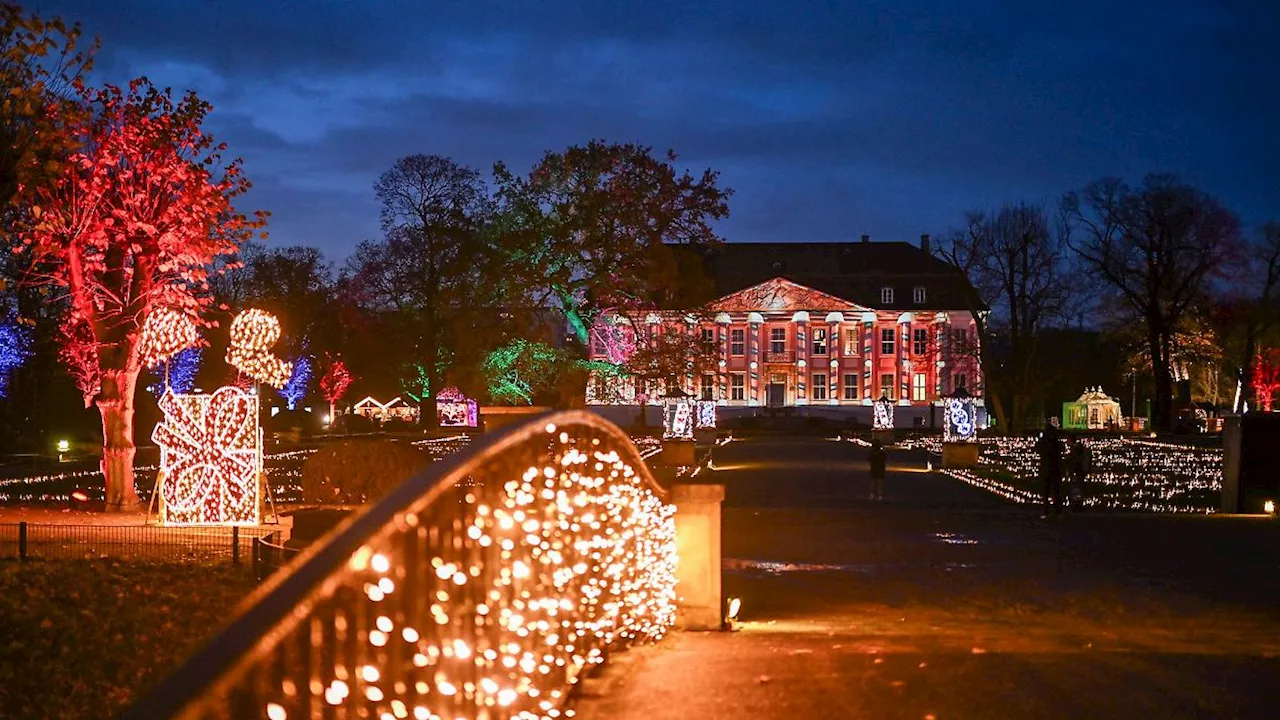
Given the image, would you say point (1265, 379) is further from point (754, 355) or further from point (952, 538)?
point (952, 538)

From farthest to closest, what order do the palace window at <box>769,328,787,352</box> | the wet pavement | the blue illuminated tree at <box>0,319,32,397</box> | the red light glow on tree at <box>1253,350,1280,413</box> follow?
the palace window at <box>769,328,787,352</box> < the red light glow on tree at <box>1253,350,1280,413</box> < the blue illuminated tree at <box>0,319,32,397</box> < the wet pavement

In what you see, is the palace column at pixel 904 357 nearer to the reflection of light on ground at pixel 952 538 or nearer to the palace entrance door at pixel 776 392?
the palace entrance door at pixel 776 392

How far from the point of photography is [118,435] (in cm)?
2636

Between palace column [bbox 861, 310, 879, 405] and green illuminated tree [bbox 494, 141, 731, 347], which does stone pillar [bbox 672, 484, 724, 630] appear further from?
palace column [bbox 861, 310, 879, 405]

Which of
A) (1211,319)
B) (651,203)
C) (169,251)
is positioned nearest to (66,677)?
(169,251)

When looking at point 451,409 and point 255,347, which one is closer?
point 255,347

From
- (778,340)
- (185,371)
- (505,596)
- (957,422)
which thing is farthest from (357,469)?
(778,340)

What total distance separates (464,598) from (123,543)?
48.0 feet

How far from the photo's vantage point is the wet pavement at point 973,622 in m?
8.77

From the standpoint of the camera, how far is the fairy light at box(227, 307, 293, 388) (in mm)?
24422

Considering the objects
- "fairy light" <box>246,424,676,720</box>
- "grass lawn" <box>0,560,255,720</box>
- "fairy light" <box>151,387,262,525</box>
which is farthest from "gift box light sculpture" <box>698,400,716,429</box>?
"fairy light" <box>246,424,676,720</box>

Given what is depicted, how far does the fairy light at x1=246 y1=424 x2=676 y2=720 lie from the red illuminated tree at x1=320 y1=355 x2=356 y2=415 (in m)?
79.4

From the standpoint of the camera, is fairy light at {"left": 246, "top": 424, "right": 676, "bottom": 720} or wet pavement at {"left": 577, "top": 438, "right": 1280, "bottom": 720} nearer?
fairy light at {"left": 246, "top": 424, "right": 676, "bottom": 720}

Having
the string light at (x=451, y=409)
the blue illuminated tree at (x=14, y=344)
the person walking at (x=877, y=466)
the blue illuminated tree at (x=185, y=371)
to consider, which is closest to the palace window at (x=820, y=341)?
the string light at (x=451, y=409)
